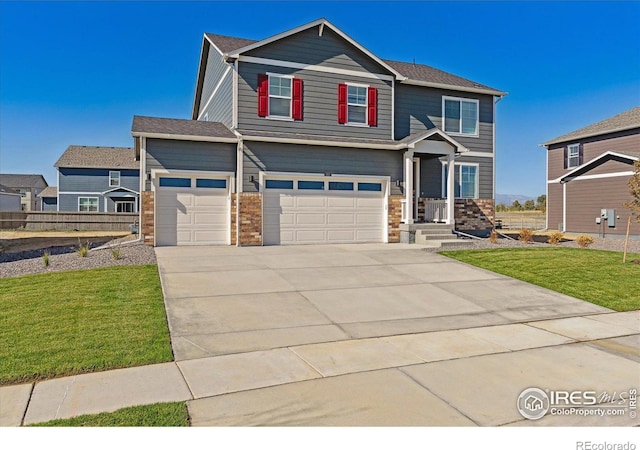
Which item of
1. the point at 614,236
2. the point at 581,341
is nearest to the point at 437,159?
the point at 614,236

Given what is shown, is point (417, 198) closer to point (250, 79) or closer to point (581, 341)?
point (250, 79)

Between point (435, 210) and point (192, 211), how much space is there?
933cm

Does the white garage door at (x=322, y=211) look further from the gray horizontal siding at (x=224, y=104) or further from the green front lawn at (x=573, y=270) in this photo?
the green front lawn at (x=573, y=270)

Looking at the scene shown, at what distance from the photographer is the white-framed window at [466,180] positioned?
19766 millimetres

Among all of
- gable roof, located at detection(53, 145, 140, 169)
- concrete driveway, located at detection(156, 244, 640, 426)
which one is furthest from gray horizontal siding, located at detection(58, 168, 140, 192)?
concrete driveway, located at detection(156, 244, 640, 426)

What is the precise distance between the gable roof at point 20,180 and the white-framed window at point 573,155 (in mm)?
61372

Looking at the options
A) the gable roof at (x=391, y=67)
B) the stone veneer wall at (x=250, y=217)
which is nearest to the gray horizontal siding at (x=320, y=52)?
the gable roof at (x=391, y=67)

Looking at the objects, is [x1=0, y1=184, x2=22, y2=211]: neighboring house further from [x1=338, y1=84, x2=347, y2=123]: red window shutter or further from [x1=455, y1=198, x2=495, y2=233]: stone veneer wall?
[x1=455, y1=198, x2=495, y2=233]: stone veneer wall

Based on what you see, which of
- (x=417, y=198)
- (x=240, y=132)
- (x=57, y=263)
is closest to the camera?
(x=57, y=263)

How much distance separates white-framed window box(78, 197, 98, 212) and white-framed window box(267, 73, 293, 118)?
2829 centimetres

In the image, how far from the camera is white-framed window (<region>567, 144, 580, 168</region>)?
27459mm

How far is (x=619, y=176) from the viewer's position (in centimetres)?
2228
